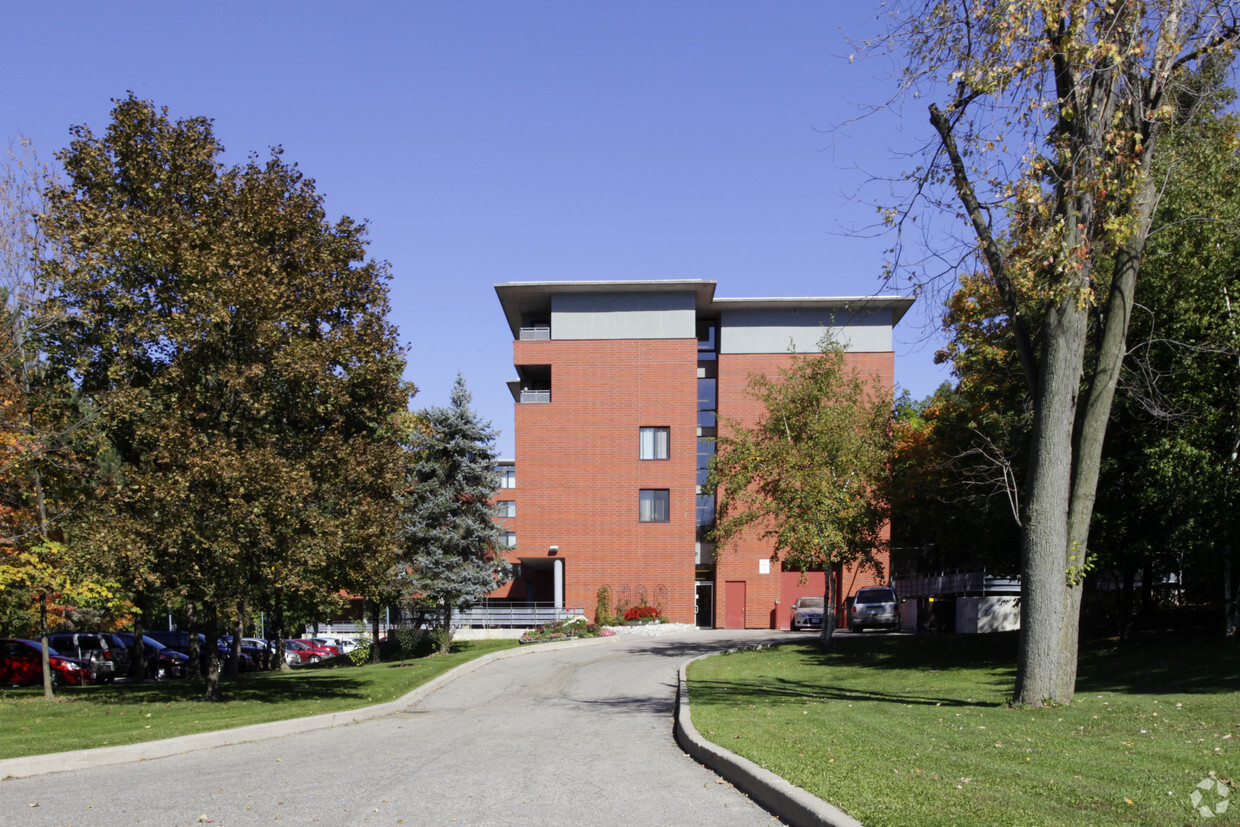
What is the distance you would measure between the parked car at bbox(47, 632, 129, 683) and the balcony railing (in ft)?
72.0

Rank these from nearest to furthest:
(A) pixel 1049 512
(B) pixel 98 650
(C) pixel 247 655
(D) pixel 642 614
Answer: (A) pixel 1049 512 < (B) pixel 98 650 < (C) pixel 247 655 < (D) pixel 642 614

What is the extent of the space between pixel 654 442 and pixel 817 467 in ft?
59.4

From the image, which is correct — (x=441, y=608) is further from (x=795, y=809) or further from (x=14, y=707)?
(x=795, y=809)

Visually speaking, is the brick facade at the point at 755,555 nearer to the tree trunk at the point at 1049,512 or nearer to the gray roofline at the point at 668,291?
the gray roofline at the point at 668,291

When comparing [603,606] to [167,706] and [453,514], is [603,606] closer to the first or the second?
[453,514]

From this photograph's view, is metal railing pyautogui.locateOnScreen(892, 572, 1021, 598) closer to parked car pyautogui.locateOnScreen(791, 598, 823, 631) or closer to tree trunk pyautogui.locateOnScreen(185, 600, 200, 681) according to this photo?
parked car pyautogui.locateOnScreen(791, 598, 823, 631)

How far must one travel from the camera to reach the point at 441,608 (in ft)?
123

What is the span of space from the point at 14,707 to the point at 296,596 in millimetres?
5378

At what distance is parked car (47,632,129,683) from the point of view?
28.9 metres

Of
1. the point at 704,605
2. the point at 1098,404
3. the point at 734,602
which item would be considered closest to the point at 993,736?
the point at 1098,404

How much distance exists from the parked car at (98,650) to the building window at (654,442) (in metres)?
24.0

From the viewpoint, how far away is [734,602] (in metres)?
47.1

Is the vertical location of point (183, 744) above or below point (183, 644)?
above

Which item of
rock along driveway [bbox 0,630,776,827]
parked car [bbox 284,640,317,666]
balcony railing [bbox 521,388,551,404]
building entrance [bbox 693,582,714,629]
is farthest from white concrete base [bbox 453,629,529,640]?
rock along driveway [bbox 0,630,776,827]
